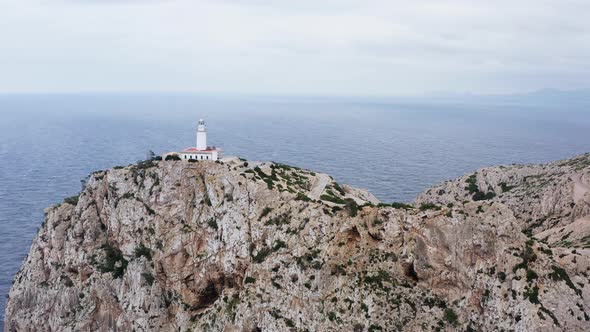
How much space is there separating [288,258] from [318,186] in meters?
18.0

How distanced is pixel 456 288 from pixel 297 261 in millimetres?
15662

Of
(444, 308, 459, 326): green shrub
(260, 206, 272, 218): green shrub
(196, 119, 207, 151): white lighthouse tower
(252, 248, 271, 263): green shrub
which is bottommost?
(444, 308, 459, 326): green shrub

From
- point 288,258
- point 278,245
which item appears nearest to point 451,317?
point 288,258

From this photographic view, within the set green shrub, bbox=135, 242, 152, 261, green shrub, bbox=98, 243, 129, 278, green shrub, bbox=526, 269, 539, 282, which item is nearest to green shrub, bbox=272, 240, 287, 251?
green shrub, bbox=135, 242, 152, 261

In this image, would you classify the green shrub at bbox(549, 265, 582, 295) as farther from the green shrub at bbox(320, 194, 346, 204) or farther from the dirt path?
the dirt path

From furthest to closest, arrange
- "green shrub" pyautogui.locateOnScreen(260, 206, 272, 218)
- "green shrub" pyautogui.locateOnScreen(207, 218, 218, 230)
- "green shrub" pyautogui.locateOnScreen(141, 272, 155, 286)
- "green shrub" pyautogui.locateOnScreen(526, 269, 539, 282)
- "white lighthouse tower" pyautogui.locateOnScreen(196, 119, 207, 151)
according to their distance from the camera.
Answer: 1. "white lighthouse tower" pyautogui.locateOnScreen(196, 119, 207, 151)
2. "green shrub" pyautogui.locateOnScreen(141, 272, 155, 286)
3. "green shrub" pyautogui.locateOnScreen(207, 218, 218, 230)
4. "green shrub" pyautogui.locateOnScreen(260, 206, 272, 218)
5. "green shrub" pyautogui.locateOnScreen(526, 269, 539, 282)

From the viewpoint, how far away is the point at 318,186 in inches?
2776

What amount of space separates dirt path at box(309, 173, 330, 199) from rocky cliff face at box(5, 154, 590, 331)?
0.99 ft

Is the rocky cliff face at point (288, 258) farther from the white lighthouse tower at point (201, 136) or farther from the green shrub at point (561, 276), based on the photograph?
the white lighthouse tower at point (201, 136)

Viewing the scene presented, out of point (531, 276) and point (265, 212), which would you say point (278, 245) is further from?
point (531, 276)

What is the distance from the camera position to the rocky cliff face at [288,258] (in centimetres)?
4766

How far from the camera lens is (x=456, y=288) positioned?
159ft

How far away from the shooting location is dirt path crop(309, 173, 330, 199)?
6544 centimetres

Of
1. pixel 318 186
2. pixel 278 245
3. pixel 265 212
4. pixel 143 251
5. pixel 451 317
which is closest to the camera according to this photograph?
pixel 451 317
